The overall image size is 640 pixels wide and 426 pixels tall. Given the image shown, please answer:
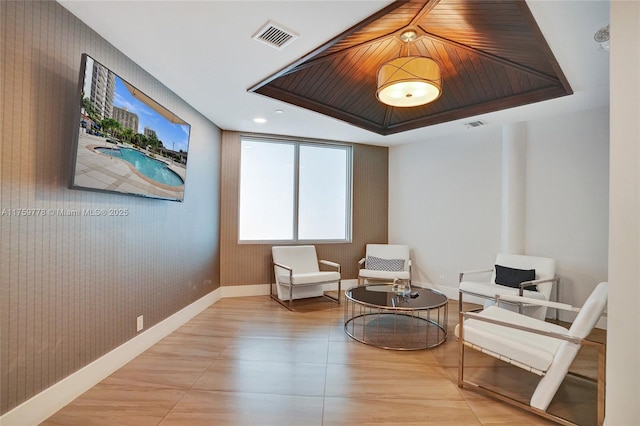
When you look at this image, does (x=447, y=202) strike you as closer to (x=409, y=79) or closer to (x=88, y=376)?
(x=409, y=79)

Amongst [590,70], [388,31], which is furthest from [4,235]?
[590,70]

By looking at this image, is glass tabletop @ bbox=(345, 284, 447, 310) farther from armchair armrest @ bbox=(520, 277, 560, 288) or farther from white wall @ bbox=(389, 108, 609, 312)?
white wall @ bbox=(389, 108, 609, 312)

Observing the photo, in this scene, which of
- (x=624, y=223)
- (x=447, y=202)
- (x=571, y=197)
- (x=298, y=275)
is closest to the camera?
(x=624, y=223)

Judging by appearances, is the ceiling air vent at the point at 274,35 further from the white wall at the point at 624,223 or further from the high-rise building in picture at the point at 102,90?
the white wall at the point at 624,223

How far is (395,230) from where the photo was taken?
19.3ft

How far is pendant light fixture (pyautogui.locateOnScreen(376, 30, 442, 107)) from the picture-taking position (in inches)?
96.3

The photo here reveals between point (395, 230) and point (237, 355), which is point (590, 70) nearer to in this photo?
point (395, 230)

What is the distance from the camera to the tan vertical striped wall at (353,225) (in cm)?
497

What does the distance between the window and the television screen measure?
75.2 inches

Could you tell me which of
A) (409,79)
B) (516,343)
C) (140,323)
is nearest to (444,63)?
(409,79)

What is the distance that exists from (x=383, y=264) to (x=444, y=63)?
3107mm

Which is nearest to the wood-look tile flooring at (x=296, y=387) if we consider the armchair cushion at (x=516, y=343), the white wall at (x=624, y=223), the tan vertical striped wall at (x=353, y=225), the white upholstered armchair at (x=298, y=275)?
the armchair cushion at (x=516, y=343)

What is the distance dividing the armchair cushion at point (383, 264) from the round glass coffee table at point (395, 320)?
101cm

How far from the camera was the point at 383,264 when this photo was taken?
5195 mm
